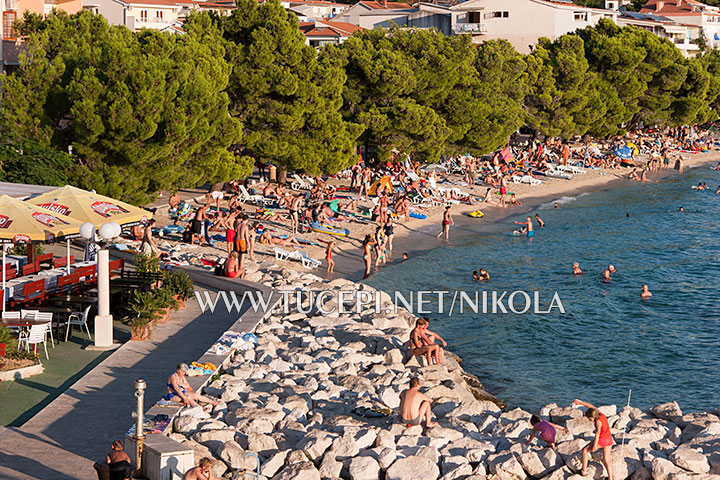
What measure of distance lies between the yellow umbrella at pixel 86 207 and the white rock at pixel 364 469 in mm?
8778

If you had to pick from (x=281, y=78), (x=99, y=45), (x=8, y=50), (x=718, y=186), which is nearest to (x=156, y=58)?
(x=99, y=45)

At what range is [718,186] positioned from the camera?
55.2 m

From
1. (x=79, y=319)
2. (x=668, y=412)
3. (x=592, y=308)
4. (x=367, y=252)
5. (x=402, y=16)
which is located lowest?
(x=668, y=412)

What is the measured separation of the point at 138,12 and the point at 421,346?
62176mm

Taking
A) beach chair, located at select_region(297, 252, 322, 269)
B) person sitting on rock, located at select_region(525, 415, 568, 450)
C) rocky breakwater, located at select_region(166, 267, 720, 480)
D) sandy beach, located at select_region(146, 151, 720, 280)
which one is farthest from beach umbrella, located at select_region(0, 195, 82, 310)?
beach chair, located at select_region(297, 252, 322, 269)

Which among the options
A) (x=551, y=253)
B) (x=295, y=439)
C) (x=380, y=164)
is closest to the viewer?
(x=295, y=439)

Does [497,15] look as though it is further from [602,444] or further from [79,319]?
[602,444]

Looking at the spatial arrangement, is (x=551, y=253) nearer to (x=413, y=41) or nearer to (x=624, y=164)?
(x=413, y=41)

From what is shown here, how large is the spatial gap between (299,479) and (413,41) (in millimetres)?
34487

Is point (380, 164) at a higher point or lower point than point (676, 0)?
lower

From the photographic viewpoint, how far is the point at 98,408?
1378 cm

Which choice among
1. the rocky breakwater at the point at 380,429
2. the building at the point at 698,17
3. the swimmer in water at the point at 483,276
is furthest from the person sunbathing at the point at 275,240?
the building at the point at 698,17

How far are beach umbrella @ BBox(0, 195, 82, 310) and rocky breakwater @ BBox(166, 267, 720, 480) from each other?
4.37 meters

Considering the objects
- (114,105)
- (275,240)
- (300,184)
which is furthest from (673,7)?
(114,105)
